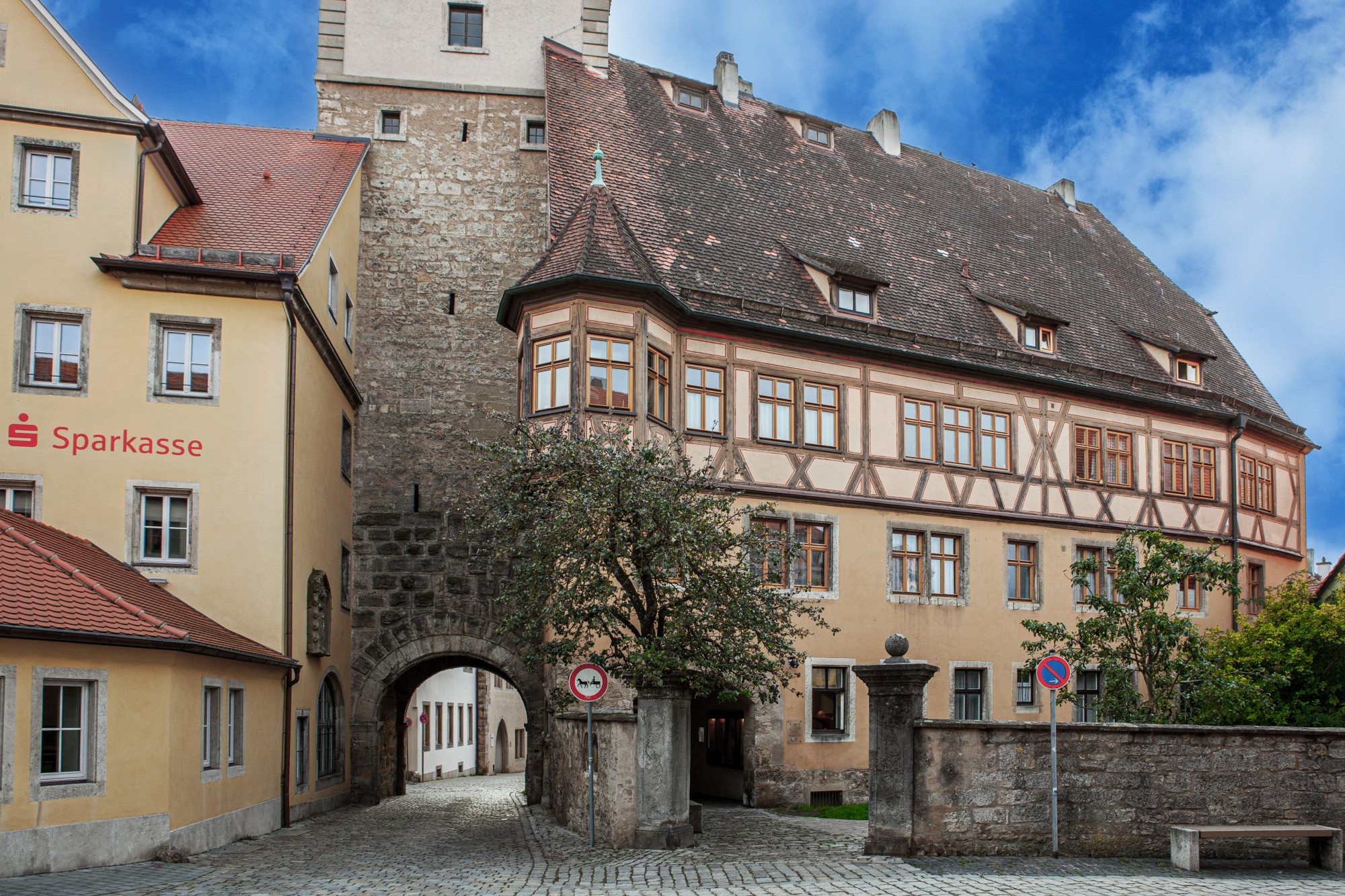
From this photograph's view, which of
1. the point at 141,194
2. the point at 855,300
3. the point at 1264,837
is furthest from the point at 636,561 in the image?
the point at 855,300

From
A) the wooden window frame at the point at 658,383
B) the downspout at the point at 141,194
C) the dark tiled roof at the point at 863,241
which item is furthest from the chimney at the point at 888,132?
the downspout at the point at 141,194

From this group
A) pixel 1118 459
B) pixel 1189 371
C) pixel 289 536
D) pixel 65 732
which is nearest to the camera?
pixel 65 732

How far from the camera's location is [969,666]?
21.9m

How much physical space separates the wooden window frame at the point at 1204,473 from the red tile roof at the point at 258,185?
17172 mm

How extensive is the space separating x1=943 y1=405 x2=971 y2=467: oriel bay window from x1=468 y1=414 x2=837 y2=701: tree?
7920mm

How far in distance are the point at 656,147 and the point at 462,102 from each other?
3.85 m

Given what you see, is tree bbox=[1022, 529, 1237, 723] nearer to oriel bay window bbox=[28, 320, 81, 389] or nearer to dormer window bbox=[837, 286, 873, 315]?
dormer window bbox=[837, 286, 873, 315]

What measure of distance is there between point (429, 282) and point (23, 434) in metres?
8.45

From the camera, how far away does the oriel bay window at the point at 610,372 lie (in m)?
18.8

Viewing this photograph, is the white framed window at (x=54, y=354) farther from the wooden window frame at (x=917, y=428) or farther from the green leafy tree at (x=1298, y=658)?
the green leafy tree at (x=1298, y=658)

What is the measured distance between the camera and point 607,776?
13969 mm

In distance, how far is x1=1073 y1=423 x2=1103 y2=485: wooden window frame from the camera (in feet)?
78.1

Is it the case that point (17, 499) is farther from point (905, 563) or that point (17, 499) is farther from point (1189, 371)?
point (1189, 371)

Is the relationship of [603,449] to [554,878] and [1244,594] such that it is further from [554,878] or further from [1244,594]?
[1244,594]
